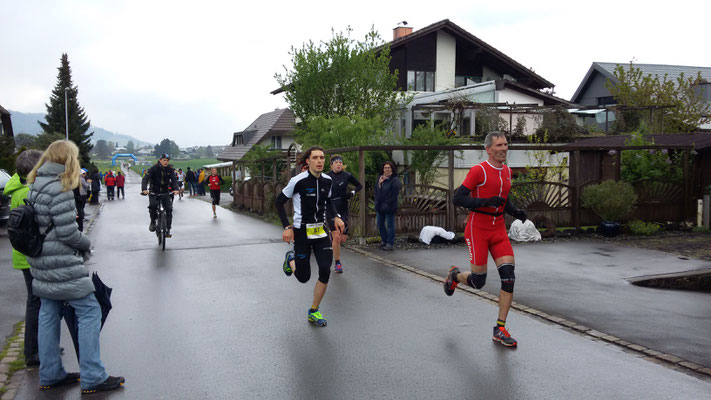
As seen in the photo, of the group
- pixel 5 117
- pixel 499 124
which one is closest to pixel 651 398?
pixel 499 124

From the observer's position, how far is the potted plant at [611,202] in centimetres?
1382

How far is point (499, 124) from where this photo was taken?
22.8 m

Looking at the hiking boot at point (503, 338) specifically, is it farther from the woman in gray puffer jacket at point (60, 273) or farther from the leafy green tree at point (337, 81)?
the leafy green tree at point (337, 81)

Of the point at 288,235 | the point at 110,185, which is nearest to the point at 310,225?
the point at 288,235

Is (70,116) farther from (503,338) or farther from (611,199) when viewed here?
(503,338)

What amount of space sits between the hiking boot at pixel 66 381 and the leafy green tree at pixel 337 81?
2506 cm

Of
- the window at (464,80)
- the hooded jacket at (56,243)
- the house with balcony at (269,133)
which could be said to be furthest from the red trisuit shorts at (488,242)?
the house with balcony at (269,133)

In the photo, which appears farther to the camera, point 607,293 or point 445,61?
point 445,61

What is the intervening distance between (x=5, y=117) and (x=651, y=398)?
6359cm

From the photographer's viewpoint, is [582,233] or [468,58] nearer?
[582,233]

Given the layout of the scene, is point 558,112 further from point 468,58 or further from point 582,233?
point 468,58

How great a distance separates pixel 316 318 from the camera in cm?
648

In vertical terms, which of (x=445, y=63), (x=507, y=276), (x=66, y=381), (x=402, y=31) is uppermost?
(x=402, y=31)

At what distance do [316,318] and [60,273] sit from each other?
2.81m
